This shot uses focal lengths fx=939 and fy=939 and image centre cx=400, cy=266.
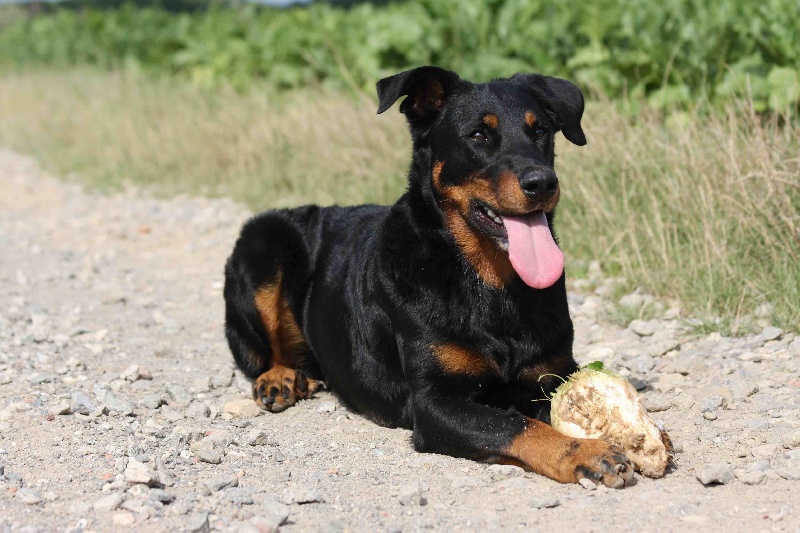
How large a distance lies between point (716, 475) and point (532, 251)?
1254mm

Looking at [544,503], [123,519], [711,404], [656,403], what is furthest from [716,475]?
[123,519]

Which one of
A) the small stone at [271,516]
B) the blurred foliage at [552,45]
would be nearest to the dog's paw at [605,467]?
the small stone at [271,516]

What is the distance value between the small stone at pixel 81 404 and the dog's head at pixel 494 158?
6.65ft

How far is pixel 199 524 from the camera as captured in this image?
11.2 ft

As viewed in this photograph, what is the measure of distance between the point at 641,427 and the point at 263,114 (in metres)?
9.20

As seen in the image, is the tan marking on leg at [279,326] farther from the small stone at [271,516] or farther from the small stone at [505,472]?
the small stone at [271,516]

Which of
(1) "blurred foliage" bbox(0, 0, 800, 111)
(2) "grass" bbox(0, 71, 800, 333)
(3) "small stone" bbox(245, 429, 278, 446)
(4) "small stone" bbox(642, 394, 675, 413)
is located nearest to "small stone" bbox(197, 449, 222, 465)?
(3) "small stone" bbox(245, 429, 278, 446)

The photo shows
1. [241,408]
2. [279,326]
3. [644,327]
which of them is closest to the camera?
[241,408]

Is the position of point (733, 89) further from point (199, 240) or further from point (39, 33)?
point (39, 33)

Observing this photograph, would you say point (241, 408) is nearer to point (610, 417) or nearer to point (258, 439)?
point (258, 439)

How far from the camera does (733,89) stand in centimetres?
760

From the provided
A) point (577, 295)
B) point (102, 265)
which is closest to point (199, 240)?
point (102, 265)

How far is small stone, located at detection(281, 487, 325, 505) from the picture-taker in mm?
3711

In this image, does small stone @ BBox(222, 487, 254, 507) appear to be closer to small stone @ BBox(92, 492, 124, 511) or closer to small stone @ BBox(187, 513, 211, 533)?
small stone @ BBox(187, 513, 211, 533)
